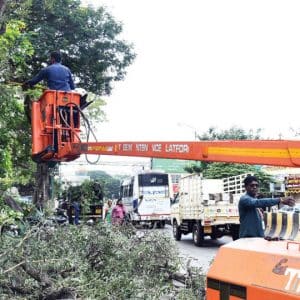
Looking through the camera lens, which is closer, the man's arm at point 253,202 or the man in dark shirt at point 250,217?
the man's arm at point 253,202

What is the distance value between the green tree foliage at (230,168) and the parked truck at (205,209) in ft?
13.0

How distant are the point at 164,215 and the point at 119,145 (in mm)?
24883

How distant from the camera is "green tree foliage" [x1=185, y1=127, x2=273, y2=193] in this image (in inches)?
1133

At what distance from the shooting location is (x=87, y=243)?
678cm

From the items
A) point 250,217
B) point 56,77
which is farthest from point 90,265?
point 56,77

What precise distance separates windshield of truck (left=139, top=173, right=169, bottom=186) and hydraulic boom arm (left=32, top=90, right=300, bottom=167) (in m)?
23.4

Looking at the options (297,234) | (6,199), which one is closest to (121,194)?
(6,199)

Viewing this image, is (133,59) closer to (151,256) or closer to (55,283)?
(151,256)

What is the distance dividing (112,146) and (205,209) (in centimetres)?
1269

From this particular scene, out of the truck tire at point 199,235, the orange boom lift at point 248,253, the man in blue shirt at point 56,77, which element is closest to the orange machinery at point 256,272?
the orange boom lift at point 248,253

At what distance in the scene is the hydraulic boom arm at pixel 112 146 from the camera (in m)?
3.26

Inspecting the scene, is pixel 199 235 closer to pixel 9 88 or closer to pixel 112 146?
pixel 9 88

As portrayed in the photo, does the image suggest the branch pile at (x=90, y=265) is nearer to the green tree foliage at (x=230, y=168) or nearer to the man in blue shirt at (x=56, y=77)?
the man in blue shirt at (x=56, y=77)

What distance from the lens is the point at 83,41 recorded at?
1662 centimetres
